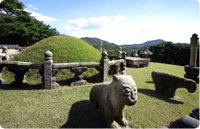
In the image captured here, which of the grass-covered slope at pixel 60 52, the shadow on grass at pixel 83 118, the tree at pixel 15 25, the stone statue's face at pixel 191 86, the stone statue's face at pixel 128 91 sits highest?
the tree at pixel 15 25

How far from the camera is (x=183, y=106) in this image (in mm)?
5395

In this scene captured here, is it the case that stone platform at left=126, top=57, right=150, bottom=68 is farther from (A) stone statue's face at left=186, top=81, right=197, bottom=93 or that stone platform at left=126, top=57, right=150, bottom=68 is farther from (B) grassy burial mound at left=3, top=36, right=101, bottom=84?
(A) stone statue's face at left=186, top=81, right=197, bottom=93

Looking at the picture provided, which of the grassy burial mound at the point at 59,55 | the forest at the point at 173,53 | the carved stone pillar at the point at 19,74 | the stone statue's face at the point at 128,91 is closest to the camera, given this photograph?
the stone statue's face at the point at 128,91

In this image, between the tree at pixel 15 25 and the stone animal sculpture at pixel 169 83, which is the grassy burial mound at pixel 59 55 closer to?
the stone animal sculpture at pixel 169 83

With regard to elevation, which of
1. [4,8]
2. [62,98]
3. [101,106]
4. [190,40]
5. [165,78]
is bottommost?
[62,98]

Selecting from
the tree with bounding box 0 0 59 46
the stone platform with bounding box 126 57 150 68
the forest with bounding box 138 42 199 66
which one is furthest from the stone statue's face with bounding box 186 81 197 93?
the tree with bounding box 0 0 59 46

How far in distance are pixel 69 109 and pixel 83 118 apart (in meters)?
0.80

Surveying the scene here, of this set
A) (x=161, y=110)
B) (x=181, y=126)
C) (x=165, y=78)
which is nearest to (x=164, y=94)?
(x=165, y=78)

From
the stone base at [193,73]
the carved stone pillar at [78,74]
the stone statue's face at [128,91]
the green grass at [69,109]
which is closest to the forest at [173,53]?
the stone base at [193,73]

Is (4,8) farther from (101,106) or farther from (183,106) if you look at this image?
(183,106)

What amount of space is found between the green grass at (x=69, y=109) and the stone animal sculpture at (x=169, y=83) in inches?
14.9

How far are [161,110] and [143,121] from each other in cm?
134

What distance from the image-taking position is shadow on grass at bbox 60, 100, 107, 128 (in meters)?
3.61

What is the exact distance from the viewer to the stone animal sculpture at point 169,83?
554 cm
